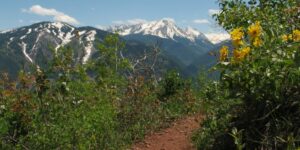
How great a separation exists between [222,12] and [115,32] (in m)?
14.3

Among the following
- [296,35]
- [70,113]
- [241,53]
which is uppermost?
[296,35]

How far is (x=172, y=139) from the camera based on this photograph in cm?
1199

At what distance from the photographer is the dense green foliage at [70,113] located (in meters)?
9.74

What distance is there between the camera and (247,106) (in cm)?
655

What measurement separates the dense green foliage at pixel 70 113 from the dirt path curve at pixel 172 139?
1.03 feet

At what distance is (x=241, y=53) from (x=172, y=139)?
20.3 ft

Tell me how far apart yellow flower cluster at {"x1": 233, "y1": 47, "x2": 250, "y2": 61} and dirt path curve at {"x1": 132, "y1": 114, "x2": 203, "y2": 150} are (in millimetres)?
4167

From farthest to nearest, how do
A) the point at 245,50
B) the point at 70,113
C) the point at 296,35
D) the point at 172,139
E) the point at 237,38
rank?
1. the point at 172,139
2. the point at 70,113
3. the point at 296,35
4. the point at 237,38
5. the point at 245,50

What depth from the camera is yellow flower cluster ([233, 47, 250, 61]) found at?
239 inches

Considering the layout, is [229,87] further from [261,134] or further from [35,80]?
[35,80]

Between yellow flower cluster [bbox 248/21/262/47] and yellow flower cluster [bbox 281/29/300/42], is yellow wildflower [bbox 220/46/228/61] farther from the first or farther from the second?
yellow flower cluster [bbox 281/29/300/42]

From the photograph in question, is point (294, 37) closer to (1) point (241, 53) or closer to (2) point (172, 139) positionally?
(1) point (241, 53)

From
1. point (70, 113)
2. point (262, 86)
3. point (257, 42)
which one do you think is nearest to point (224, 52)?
point (257, 42)

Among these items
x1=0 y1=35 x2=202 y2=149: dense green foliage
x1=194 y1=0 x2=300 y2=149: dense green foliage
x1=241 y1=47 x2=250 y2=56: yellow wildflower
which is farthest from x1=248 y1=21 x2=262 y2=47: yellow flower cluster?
x1=0 y1=35 x2=202 y2=149: dense green foliage
